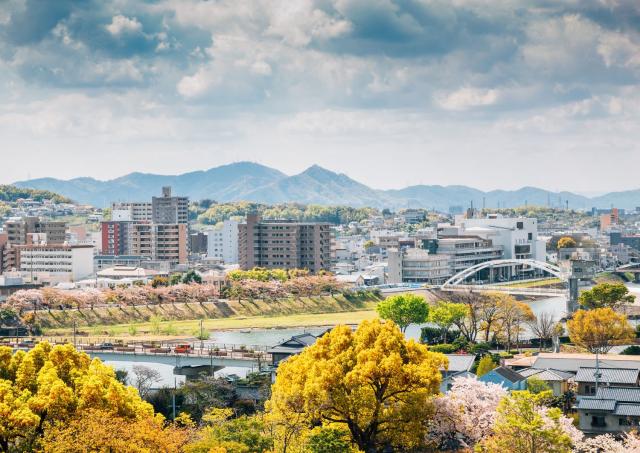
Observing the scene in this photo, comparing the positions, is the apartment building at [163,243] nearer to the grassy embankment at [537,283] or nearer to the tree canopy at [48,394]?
the grassy embankment at [537,283]

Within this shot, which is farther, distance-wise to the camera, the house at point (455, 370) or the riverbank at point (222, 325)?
the riverbank at point (222, 325)

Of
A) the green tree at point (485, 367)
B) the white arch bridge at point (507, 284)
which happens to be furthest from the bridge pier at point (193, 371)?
the white arch bridge at point (507, 284)

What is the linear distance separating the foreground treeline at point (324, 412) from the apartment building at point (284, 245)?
60784 millimetres

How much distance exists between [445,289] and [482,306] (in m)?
24.7

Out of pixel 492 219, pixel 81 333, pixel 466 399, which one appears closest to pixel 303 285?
pixel 81 333

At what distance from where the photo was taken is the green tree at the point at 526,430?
67.6 feet

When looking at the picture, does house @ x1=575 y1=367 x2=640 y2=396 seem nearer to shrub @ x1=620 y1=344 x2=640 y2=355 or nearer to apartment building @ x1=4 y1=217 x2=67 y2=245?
shrub @ x1=620 y1=344 x2=640 y2=355

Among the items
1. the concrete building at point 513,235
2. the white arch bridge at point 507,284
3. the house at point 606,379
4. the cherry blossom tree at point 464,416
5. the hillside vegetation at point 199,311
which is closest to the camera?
the cherry blossom tree at point 464,416

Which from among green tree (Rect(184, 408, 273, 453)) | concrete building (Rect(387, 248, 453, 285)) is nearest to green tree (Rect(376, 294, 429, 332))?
green tree (Rect(184, 408, 273, 453))

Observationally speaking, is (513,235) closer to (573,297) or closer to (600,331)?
(573,297)

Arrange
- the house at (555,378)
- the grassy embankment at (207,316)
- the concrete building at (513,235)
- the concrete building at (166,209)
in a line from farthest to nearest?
the concrete building at (166,209) → the concrete building at (513,235) → the grassy embankment at (207,316) → the house at (555,378)

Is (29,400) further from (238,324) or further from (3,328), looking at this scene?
(238,324)

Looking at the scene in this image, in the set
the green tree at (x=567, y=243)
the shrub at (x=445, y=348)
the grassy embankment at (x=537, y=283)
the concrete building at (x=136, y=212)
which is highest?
the concrete building at (x=136, y=212)

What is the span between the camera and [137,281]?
76.9 meters
